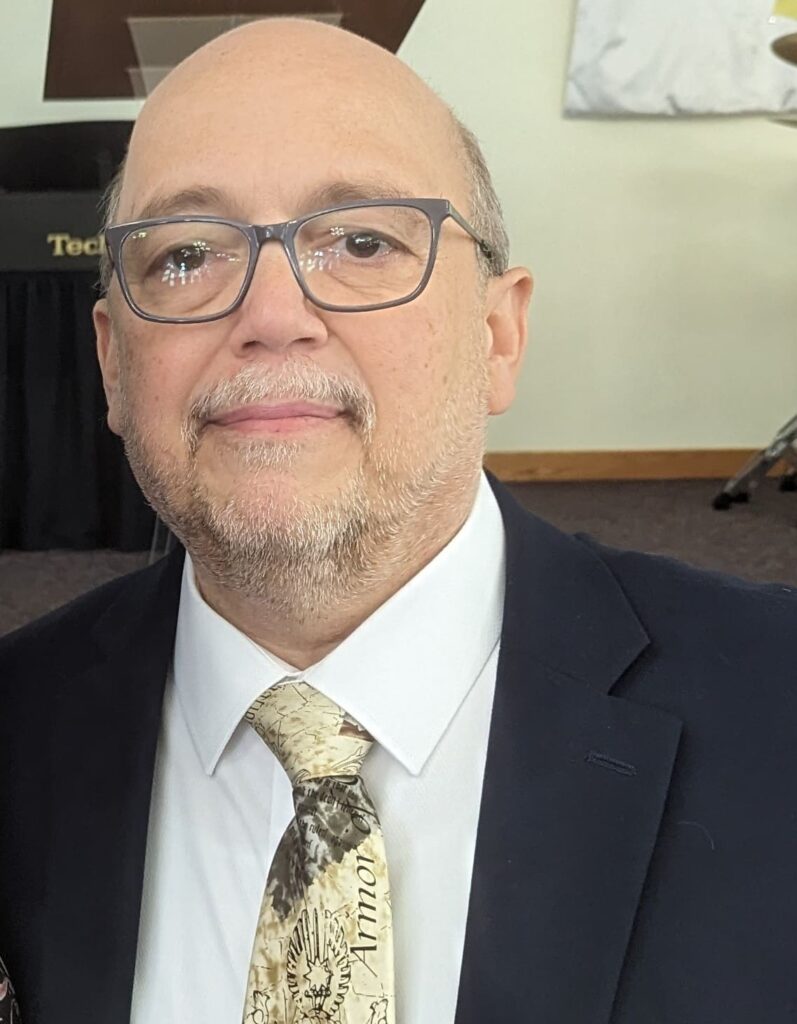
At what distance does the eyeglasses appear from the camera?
0.77 metres

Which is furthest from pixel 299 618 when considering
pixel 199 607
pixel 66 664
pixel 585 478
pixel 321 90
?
pixel 585 478

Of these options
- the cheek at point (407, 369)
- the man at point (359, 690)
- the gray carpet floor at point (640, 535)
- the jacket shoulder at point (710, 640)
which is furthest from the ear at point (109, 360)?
the gray carpet floor at point (640, 535)

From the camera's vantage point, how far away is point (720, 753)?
2.37ft

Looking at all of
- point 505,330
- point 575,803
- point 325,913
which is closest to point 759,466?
point 505,330

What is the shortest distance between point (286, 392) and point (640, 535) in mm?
2221

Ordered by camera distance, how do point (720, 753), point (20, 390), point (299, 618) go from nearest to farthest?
point (720, 753), point (299, 618), point (20, 390)

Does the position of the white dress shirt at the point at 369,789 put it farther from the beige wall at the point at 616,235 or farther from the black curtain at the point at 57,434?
the beige wall at the point at 616,235

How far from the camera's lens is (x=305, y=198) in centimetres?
78

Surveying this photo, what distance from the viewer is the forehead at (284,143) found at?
775 millimetres

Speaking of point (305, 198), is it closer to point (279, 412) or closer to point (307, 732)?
point (279, 412)

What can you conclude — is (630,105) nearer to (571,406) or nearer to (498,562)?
(571,406)

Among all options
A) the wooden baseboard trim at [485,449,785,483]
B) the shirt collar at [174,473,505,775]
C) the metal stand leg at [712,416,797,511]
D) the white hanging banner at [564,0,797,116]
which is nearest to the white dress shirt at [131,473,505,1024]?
the shirt collar at [174,473,505,775]

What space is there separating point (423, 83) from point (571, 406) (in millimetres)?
2636

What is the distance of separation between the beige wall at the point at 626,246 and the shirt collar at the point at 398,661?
2.66m
